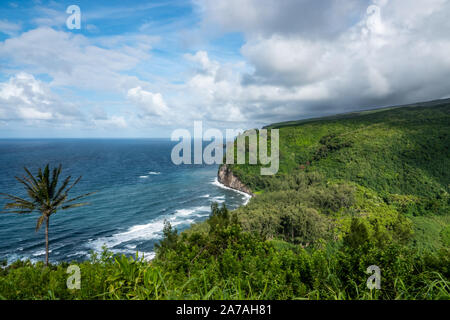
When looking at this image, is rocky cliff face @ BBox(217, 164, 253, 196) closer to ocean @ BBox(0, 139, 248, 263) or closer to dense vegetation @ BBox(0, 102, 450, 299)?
dense vegetation @ BBox(0, 102, 450, 299)

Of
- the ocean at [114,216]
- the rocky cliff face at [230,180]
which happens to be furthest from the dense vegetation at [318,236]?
the ocean at [114,216]

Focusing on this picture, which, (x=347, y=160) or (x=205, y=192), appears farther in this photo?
(x=347, y=160)

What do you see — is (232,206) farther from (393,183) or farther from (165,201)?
(393,183)
